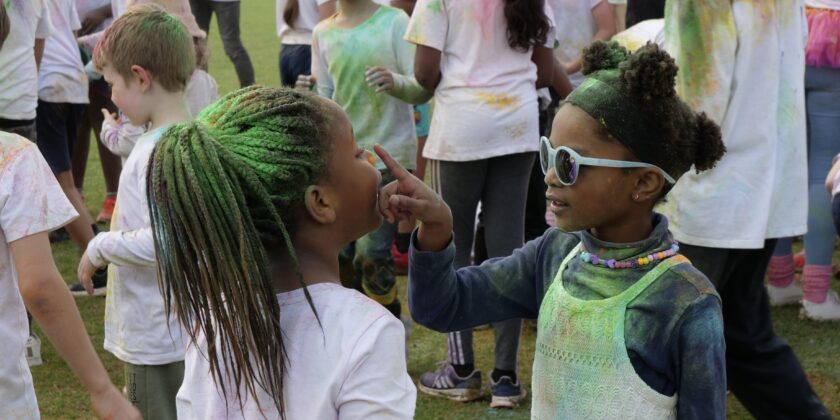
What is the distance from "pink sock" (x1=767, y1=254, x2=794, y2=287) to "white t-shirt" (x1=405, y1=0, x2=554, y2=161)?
1.94 meters

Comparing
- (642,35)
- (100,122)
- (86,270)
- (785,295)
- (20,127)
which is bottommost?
(785,295)

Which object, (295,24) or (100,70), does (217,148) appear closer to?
(100,70)

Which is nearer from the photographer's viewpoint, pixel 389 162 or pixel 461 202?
pixel 389 162

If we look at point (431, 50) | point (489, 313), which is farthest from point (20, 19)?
point (489, 313)

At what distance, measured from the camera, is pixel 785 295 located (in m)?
5.77

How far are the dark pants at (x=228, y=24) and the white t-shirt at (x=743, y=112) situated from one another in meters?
6.71

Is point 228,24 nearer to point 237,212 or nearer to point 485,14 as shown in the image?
point 485,14

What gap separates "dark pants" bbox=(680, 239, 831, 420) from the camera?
382cm

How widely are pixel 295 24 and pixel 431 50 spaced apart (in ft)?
9.65

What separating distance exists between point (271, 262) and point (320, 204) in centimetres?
13

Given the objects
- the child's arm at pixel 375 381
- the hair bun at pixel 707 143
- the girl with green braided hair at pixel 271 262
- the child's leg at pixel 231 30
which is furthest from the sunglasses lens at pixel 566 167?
the child's leg at pixel 231 30

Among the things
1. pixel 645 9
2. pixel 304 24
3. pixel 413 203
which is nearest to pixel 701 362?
pixel 413 203

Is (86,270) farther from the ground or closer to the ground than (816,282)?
farther from the ground

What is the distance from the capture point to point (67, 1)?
6434 mm
